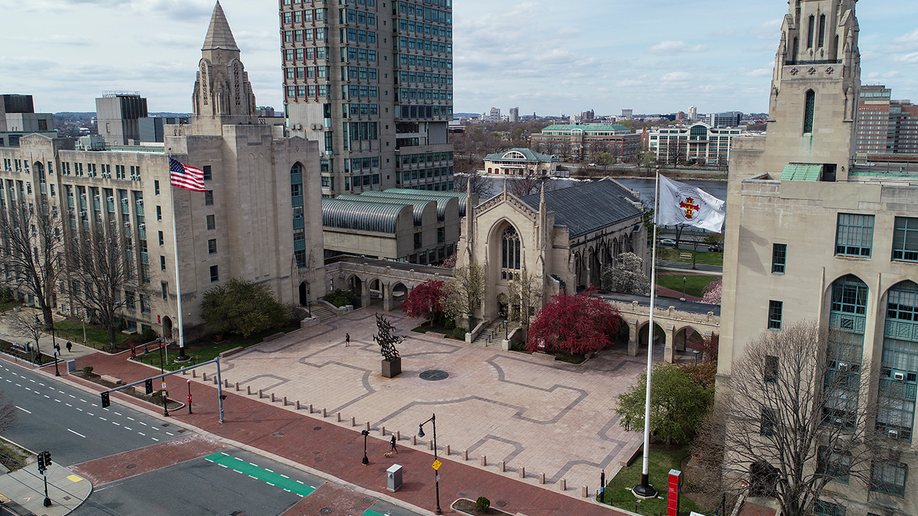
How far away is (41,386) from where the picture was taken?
5850 centimetres

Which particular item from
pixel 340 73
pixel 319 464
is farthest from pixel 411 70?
pixel 319 464

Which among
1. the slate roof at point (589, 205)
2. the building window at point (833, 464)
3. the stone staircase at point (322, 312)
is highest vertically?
the slate roof at point (589, 205)

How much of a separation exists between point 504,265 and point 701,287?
3427 cm

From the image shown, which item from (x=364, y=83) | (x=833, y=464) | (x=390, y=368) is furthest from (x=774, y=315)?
(x=364, y=83)

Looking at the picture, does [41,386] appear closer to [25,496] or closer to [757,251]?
[25,496]

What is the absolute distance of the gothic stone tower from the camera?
3934 cm

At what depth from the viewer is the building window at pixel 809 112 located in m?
40.5

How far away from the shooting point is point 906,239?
112 ft

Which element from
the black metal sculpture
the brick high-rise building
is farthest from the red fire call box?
the brick high-rise building

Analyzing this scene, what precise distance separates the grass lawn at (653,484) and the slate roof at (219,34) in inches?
2244

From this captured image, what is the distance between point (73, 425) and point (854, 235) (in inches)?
2081

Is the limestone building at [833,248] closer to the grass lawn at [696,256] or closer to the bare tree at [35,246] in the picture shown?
the bare tree at [35,246]

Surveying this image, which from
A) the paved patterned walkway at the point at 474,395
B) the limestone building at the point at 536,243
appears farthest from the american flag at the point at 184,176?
the limestone building at the point at 536,243

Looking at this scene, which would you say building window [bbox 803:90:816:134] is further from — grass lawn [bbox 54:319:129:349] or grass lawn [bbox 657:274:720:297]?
grass lawn [bbox 54:319:129:349]
